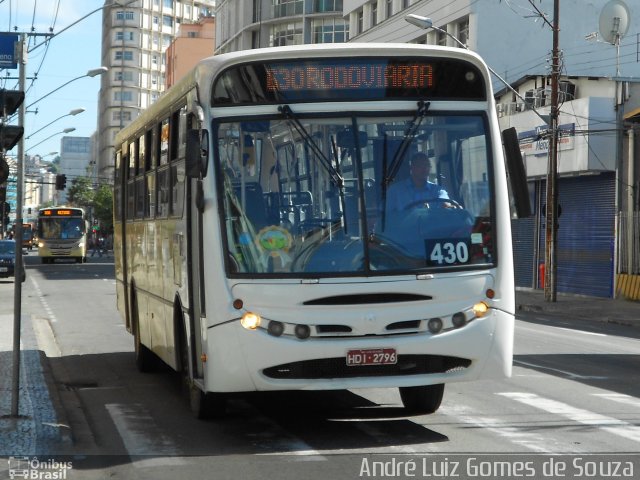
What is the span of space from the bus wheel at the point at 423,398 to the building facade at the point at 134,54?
167036 millimetres

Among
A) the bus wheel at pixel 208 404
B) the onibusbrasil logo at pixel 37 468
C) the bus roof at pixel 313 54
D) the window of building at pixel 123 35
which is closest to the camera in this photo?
the onibusbrasil logo at pixel 37 468

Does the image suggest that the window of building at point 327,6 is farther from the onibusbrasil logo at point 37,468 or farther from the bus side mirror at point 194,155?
the onibusbrasil logo at point 37,468

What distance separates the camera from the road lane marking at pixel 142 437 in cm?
851

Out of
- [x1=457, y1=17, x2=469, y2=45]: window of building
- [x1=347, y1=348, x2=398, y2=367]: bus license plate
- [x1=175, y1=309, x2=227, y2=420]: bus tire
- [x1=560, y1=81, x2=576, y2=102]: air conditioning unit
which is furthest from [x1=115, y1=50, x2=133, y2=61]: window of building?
[x1=347, y1=348, x2=398, y2=367]: bus license plate

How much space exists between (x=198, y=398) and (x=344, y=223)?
2229 mm

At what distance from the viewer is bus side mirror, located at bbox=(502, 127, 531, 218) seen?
9.34 meters

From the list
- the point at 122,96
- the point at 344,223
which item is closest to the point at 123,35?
the point at 122,96

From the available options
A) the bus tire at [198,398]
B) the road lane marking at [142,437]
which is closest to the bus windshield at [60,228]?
the road lane marking at [142,437]

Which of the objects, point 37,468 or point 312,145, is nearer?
→ point 37,468

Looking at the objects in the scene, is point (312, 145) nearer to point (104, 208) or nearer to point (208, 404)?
point (208, 404)

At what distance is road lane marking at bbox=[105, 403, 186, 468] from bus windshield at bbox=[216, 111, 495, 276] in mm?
1432

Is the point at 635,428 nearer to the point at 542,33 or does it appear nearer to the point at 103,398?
the point at 103,398

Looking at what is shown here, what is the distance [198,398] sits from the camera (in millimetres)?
10273

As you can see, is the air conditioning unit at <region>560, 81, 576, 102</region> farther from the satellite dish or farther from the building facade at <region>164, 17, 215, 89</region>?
the building facade at <region>164, 17, 215, 89</region>
